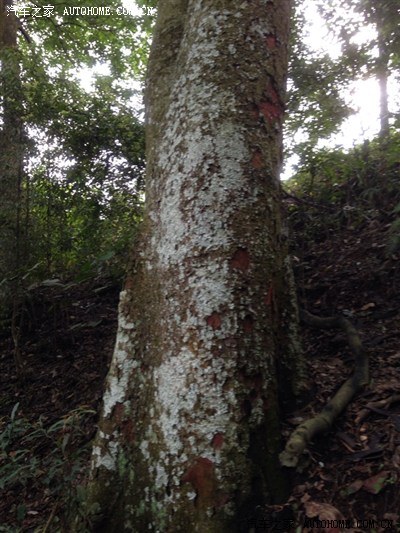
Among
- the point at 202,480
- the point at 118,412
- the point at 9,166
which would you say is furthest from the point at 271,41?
the point at 9,166

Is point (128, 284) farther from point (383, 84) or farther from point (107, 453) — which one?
point (383, 84)

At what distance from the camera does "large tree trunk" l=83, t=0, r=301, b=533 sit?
6.28 feet

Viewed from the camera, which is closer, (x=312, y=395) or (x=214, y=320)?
(x=214, y=320)

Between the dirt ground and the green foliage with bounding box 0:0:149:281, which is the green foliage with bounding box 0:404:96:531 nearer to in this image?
the dirt ground

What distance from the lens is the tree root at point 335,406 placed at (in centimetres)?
205

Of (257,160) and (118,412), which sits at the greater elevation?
(257,160)

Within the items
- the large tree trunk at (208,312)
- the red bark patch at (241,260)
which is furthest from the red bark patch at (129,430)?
the red bark patch at (241,260)

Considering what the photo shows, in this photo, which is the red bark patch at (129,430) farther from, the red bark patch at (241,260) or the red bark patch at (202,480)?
the red bark patch at (241,260)

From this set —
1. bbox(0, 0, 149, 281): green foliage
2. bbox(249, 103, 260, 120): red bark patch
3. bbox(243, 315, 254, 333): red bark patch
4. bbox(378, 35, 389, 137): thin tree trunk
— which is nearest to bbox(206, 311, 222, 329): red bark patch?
bbox(243, 315, 254, 333): red bark patch

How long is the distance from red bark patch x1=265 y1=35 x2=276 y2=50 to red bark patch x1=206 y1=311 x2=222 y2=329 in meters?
1.60

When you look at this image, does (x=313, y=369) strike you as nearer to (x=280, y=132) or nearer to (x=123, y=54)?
(x=280, y=132)

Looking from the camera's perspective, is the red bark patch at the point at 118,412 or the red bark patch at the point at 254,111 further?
the red bark patch at the point at 254,111

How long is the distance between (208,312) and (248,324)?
182mm

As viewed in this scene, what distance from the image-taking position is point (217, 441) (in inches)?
74.5
